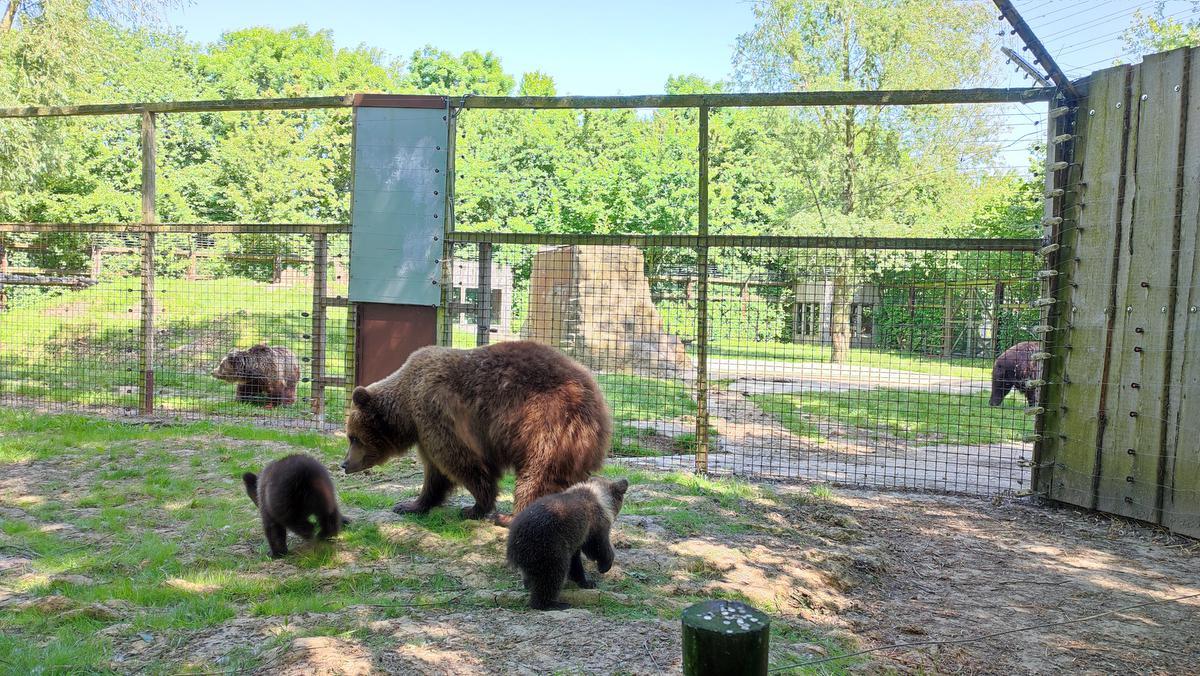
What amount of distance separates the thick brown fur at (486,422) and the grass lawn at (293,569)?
395 millimetres

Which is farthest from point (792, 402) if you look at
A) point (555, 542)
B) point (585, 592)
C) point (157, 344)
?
point (157, 344)

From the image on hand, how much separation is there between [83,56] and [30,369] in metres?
8.63

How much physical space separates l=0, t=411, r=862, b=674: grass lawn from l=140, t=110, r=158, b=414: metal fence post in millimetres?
1938

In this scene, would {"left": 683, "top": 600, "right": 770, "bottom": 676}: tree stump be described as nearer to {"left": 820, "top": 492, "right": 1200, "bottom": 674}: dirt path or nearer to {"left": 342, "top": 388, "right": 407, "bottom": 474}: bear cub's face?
{"left": 820, "top": 492, "right": 1200, "bottom": 674}: dirt path

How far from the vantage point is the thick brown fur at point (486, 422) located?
525 centimetres

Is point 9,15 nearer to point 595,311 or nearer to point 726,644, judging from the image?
point 595,311

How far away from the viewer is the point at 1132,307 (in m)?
6.48

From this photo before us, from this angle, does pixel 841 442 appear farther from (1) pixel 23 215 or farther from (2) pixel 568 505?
(1) pixel 23 215

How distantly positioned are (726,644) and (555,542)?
6.01 ft

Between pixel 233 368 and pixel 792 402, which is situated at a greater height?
pixel 233 368

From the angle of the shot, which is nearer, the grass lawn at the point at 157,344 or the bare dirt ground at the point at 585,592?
the bare dirt ground at the point at 585,592

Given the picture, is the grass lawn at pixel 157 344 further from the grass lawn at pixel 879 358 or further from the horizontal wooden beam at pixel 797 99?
the grass lawn at pixel 879 358

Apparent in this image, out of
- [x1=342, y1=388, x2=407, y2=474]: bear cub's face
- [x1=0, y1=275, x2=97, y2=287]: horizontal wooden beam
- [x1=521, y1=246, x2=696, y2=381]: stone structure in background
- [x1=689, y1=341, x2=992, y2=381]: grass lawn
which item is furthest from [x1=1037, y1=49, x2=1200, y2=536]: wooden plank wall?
[x1=0, y1=275, x2=97, y2=287]: horizontal wooden beam

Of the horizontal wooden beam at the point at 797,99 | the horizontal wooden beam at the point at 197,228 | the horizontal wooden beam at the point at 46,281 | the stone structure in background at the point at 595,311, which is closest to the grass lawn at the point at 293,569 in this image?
the horizontal wooden beam at the point at 197,228
